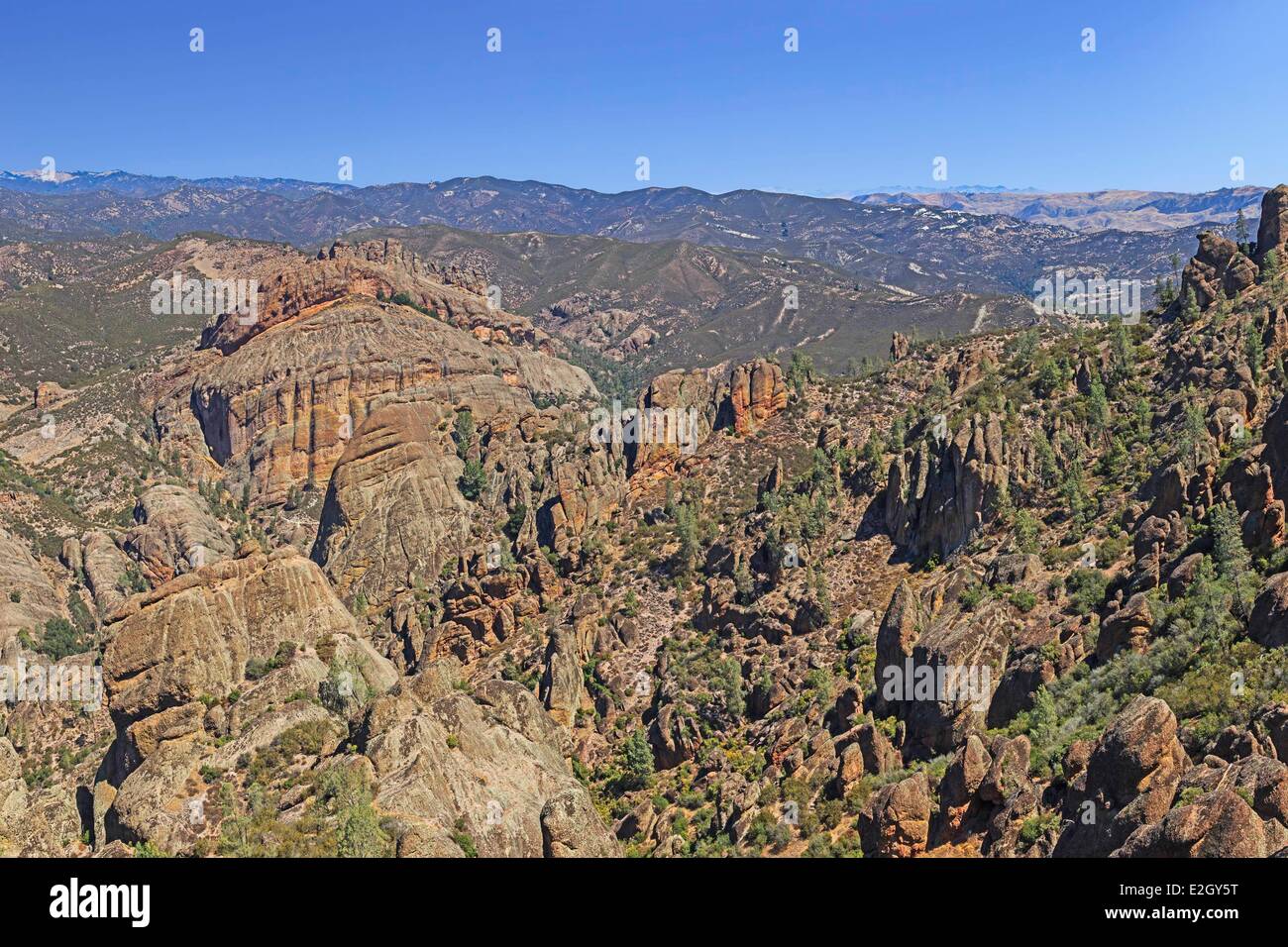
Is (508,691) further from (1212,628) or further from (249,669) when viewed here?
(1212,628)

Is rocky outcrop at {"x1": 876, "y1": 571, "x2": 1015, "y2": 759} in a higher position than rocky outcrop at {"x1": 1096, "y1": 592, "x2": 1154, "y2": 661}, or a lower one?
lower

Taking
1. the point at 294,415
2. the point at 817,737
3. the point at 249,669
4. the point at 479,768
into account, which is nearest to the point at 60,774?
the point at 249,669

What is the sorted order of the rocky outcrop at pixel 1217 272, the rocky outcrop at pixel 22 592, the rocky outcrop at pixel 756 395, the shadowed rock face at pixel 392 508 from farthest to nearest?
the rocky outcrop at pixel 22 592 < the shadowed rock face at pixel 392 508 < the rocky outcrop at pixel 756 395 < the rocky outcrop at pixel 1217 272

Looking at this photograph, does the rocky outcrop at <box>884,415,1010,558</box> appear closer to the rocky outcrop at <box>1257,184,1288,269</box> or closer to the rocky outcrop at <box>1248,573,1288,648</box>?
the rocky outcrop at <box>1257,184,1288,269</box>

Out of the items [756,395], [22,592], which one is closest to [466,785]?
[756,395]

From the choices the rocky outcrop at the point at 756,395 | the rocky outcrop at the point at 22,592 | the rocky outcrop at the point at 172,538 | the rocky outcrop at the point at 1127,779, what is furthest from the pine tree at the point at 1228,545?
the rocky outcrop at the point at 172,538

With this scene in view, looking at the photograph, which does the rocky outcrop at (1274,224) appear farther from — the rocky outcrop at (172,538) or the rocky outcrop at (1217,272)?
the rocky outcrop at (172,538)

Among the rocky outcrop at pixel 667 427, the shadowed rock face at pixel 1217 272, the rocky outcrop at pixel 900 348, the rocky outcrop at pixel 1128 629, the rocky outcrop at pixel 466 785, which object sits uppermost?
the shadowed rock face at pixel 1217 272

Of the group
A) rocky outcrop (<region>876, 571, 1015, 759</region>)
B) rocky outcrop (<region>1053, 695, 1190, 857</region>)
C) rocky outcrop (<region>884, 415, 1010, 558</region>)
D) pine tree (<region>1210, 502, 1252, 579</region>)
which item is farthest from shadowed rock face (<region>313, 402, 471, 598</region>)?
rocky outcrop (<region>1053, 695, 1190, 857</region>)

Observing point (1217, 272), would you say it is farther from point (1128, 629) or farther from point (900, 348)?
point (1128, 629)
